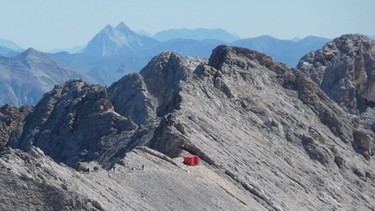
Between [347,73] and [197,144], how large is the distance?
2817cm

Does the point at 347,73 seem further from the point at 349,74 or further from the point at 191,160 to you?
the point at 191,160

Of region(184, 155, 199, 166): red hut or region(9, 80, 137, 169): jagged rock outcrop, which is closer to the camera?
region(184, 155, 199, 166): red hut

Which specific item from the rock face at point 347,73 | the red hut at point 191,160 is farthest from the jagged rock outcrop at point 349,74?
the red hut at point 191,160

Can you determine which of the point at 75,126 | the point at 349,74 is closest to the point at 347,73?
the point at 349,74

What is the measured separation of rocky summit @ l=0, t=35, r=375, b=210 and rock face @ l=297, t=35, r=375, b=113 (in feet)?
1.66

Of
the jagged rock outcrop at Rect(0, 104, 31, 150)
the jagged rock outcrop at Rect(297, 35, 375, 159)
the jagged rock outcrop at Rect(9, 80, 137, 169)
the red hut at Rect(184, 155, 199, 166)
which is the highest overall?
the jagged rock outcrop at Rect(297, 35, 375, 159)

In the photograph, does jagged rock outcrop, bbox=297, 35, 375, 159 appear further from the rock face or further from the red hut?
the red hut

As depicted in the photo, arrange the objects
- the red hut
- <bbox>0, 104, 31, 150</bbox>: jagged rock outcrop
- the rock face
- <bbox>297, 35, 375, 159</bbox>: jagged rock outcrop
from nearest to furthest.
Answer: the red hut
<bbox>297, 35, 375, 159</bbox>: jagged rock outcrop
the rock face
<bbox>0, 104, 31, 150</bbox>: jagged rock outcrop

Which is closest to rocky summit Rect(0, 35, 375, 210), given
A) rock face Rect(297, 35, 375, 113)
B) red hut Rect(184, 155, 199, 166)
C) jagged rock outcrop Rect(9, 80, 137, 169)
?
jagged rock outcrop Rect(9, 80, 137, 169)

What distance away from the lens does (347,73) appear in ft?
196

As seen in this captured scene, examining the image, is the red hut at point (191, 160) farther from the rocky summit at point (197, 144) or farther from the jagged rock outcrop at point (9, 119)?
the jagged rock outcrop at point (9, 119)

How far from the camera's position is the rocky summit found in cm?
2406

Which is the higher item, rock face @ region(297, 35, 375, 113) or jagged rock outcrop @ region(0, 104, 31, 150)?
rock face @ region(297, 35, 375, 113)

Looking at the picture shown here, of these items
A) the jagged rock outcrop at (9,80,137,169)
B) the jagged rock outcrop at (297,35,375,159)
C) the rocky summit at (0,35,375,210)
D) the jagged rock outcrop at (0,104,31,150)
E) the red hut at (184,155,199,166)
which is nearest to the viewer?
the rocky summit at (0,35,375,210)
